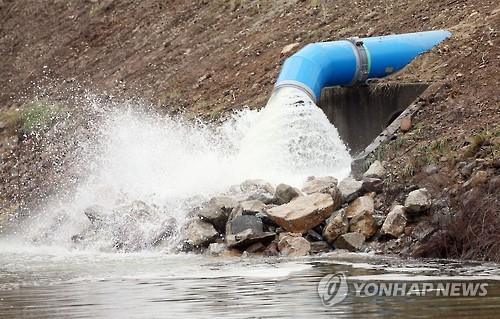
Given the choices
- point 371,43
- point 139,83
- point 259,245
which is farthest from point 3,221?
point 259,245

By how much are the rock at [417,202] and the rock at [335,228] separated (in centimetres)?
75

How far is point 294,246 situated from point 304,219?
1.48 feet

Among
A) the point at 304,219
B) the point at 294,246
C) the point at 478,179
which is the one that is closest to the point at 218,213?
the point at 304,219

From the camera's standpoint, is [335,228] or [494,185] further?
[335,228]

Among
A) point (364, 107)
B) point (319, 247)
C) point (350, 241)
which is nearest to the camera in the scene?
point (350, 241)

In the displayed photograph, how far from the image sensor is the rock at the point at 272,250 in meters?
13.0

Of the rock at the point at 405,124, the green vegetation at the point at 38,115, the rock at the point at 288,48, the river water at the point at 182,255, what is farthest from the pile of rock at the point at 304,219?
the green vegetation at the point at 38,115

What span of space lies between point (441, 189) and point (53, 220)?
7.07 metres

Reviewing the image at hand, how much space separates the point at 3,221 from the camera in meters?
21.2

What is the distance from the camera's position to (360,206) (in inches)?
524

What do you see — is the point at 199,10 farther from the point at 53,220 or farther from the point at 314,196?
the point at 314,196

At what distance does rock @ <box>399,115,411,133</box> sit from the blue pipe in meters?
2.27

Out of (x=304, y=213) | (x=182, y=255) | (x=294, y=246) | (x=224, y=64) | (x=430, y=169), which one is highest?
(x=224, y=64)

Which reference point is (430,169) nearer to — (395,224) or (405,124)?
(395,224)
